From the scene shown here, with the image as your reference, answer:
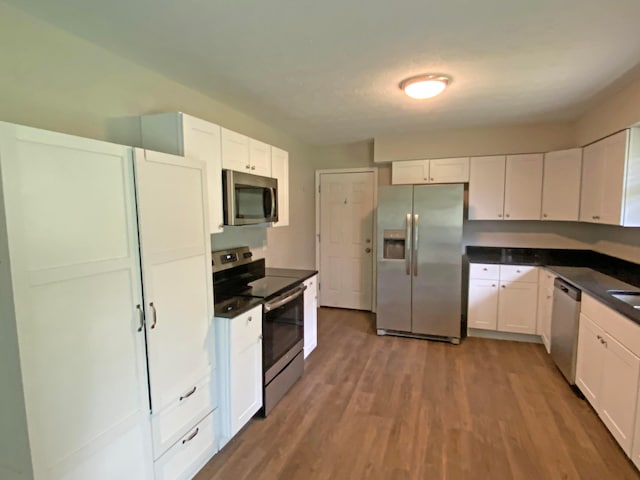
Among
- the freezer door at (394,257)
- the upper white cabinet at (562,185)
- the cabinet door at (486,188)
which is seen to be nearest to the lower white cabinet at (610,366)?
the upper white cabinet at (562,185)

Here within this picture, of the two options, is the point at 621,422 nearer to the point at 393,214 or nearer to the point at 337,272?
the point at 393,214

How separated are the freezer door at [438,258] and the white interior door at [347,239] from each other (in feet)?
3.64

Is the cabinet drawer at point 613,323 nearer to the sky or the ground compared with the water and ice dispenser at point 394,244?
nearer to the ground

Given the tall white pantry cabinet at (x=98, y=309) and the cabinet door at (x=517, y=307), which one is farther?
the cabinet door at (x=517, y=307)

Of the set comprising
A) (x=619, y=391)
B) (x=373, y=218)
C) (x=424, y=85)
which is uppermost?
(x=424, y=85)

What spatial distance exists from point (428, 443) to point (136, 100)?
2.86 meters

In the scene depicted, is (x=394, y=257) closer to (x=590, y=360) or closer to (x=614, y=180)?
(x=590, y=360)

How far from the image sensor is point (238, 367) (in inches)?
83.6

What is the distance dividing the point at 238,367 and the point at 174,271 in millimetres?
789

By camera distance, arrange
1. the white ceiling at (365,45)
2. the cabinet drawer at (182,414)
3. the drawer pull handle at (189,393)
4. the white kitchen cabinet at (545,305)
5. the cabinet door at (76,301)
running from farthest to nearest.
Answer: the white kitchen cabinet at (545,305), the drawer pull handle at (189,393), the cabinet drawer at (182,414), the white ceiling at (365,45), the cabinet door at (76,301)

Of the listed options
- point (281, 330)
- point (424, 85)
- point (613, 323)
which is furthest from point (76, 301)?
point (613, 323)

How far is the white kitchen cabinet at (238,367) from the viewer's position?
2.05 meters

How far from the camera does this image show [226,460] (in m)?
2.04

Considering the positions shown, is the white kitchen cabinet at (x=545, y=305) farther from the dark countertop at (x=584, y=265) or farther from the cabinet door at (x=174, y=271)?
the cabinet door at (x=174, y=271)
